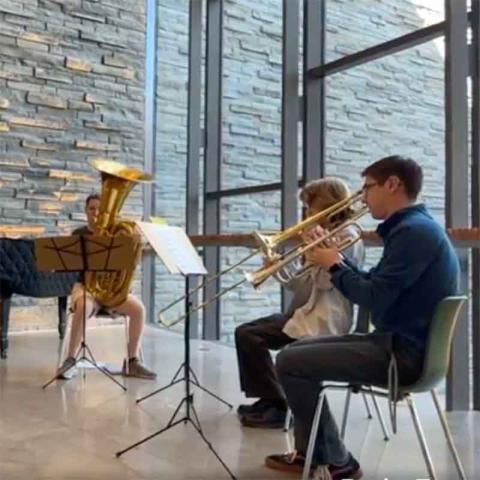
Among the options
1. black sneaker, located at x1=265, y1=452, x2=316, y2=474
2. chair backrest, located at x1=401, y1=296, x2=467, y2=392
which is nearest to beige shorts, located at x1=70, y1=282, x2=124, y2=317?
black sneaker, located at x1=265, y1=452, x2=316, y2=474

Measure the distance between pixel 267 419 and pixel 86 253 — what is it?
1.51 meters

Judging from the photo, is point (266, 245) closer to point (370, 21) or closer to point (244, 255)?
point (370, 21)

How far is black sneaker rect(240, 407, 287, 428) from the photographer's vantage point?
3293 millimetres

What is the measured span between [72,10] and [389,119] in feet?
12.3

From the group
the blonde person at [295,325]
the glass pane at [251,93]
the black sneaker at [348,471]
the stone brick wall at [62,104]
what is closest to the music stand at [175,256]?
the blonde person at [295,325]

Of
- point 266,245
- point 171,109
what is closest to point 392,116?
point 266,245

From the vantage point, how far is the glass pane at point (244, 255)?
5.74 meters

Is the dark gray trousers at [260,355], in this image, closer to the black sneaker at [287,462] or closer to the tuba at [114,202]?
the black sneaker at [287,462]

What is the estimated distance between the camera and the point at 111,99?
23.1 ft

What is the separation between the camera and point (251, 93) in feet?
20.5

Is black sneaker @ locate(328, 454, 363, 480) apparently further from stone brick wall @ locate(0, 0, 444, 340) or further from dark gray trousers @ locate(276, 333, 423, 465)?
stone brick wall @ locate(0, 0, 444, 340)

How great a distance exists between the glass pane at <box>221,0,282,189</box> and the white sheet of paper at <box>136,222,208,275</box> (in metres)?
2.69

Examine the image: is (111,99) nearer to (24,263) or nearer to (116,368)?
(24,263)

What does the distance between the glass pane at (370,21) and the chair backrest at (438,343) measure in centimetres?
241
